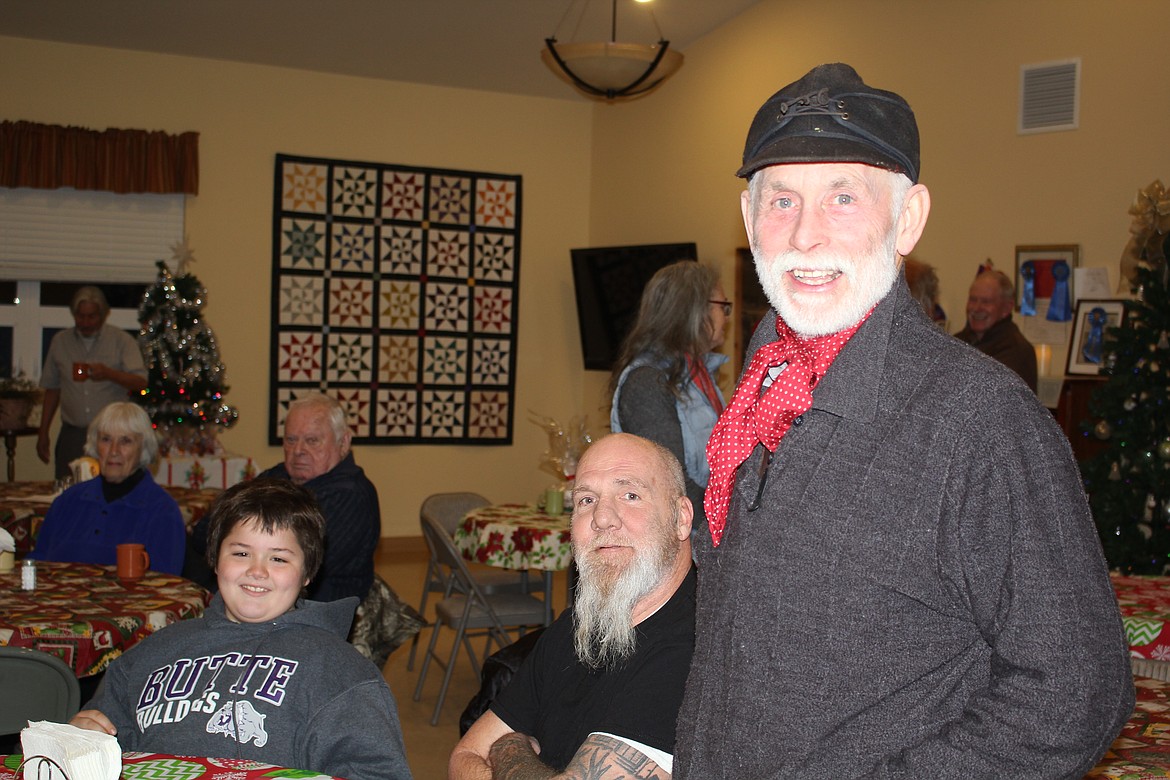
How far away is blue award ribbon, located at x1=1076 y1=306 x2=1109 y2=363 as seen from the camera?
15.9ft

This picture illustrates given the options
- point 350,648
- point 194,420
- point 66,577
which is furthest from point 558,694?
point 194,420

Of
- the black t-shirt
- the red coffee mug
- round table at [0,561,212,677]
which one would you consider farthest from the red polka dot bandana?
the red coffee mug

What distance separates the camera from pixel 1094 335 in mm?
4887

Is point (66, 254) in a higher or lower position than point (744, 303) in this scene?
higher

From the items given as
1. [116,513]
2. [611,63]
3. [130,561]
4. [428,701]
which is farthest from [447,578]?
[611,63]

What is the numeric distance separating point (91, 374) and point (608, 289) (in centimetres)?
360

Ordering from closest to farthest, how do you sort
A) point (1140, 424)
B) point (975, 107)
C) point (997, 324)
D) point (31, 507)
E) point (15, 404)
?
point (1140, 424)
point (31, 507)
point (997, 324)
point (975, 107)
point (15, 404)

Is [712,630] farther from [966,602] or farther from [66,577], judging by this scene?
[66,577]

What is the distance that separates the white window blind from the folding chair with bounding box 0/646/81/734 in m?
5.62

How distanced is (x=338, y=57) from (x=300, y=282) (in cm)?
160

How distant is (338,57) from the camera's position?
299 inches

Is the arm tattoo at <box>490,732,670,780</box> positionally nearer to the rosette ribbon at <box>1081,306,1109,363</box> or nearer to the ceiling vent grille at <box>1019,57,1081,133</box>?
the rosette ribbon at <box>1081,306,1109,363</box>

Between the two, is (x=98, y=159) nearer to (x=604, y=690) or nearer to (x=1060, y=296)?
(x=1060, y=296)

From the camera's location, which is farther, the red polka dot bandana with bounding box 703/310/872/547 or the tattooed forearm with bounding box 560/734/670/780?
the tattooed forearm with bounding box 560/734/670/780
